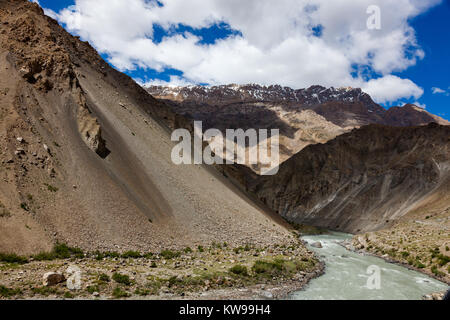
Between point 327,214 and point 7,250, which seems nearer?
point 7,250

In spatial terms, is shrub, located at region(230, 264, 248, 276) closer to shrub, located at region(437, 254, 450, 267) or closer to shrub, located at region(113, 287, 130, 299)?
shrub, located at region(113, 287, 130, 299)

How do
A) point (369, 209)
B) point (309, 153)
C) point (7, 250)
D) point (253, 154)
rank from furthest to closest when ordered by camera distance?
point (253, 154)
point (309, 153)
point (369, 209)
point (7, 250)

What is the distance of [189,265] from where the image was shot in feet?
58.2

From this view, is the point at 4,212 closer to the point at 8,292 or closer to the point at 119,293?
the point at 8,292

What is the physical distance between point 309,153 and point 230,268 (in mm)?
86384

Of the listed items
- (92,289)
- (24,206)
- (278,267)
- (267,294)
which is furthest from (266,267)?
(24,206)

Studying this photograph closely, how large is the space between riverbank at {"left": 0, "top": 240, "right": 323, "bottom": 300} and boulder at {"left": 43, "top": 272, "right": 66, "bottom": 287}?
41 millimetres

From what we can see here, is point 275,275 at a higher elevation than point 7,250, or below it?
below

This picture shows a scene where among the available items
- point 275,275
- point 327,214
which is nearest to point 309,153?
point 327,214

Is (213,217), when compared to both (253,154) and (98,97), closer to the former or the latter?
(98,97)

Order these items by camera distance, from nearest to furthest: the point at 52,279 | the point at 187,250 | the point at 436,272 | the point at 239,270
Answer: the point at 52,279, the point at 239,270, the point at 187,250, the point at 436,272

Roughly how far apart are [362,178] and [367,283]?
6256cm

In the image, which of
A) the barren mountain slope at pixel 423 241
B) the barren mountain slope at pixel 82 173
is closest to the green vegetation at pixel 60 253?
the barren mountain slope at pixel 82 173

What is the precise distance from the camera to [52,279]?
39.4 feet
